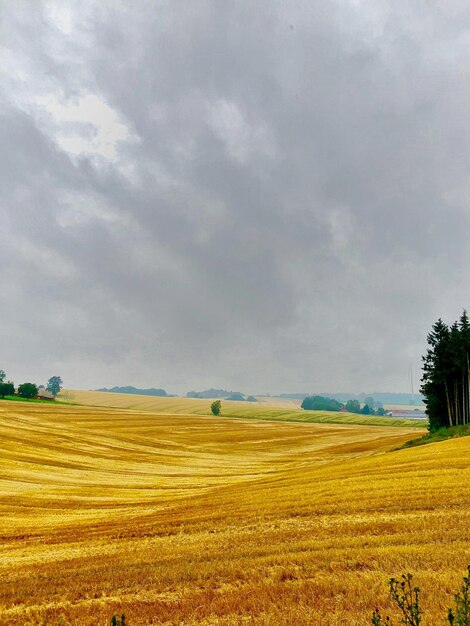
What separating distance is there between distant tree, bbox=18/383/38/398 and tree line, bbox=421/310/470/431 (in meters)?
130

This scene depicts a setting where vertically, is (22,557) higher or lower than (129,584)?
lower

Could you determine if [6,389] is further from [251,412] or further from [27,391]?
[251,412]

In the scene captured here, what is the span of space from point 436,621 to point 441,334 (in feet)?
197

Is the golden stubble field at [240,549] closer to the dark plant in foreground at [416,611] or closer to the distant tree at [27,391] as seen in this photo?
the dark plant in foreground at [416,611]

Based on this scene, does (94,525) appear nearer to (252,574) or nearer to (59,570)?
(59,570)

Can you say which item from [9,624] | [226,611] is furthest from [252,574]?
[9,624]

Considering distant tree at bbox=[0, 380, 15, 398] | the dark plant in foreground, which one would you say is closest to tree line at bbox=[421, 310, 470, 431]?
the dark plant in foreground

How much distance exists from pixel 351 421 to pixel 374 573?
13656 centimetres

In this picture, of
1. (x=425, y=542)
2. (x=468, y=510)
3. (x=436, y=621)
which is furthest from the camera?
(x=468, y=510)

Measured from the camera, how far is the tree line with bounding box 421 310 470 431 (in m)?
56.5

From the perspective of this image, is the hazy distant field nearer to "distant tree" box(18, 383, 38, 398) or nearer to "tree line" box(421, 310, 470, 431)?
"distant tree" box(18, 383, 38, 398)

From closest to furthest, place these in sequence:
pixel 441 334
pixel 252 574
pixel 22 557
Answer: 1. pixel 252 574
2. pixel 22 557
3. pixel 441 334

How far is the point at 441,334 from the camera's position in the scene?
5950 centimetres

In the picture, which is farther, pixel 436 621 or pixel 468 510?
pixel 468 510
